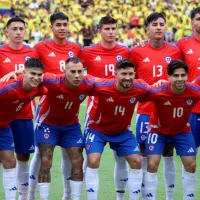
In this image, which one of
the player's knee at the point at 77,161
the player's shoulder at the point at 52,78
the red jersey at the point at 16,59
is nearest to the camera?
the player's shoulder at the point at 52,78

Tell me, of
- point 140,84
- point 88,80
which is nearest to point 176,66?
point 140,84

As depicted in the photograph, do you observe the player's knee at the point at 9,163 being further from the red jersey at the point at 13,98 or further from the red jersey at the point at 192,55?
the red jersey at the point at 192,55

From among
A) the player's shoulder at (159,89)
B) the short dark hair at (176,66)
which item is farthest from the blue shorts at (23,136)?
the short dark hair at (176,66)

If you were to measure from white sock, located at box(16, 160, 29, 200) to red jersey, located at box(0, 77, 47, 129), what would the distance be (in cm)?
82

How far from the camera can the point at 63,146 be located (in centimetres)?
917

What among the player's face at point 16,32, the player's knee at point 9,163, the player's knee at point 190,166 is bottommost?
the player's knee at point 190,166

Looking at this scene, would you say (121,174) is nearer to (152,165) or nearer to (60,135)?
(152,165)

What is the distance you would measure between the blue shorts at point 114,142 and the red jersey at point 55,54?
1088 mm

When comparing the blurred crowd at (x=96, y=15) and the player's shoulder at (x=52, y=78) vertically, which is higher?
the blurred crowd at (x=96, y=15)

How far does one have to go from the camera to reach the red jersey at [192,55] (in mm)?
9539

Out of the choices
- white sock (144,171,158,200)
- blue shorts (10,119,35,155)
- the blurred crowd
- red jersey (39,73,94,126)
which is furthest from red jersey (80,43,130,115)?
the blurred crowd

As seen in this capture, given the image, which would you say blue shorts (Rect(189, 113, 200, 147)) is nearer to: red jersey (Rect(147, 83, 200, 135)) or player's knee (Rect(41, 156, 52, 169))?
red jersey (Rect(147, 83, 200, 135))

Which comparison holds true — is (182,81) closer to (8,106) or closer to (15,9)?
(8,106)

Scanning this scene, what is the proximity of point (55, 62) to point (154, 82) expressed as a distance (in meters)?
1.40
